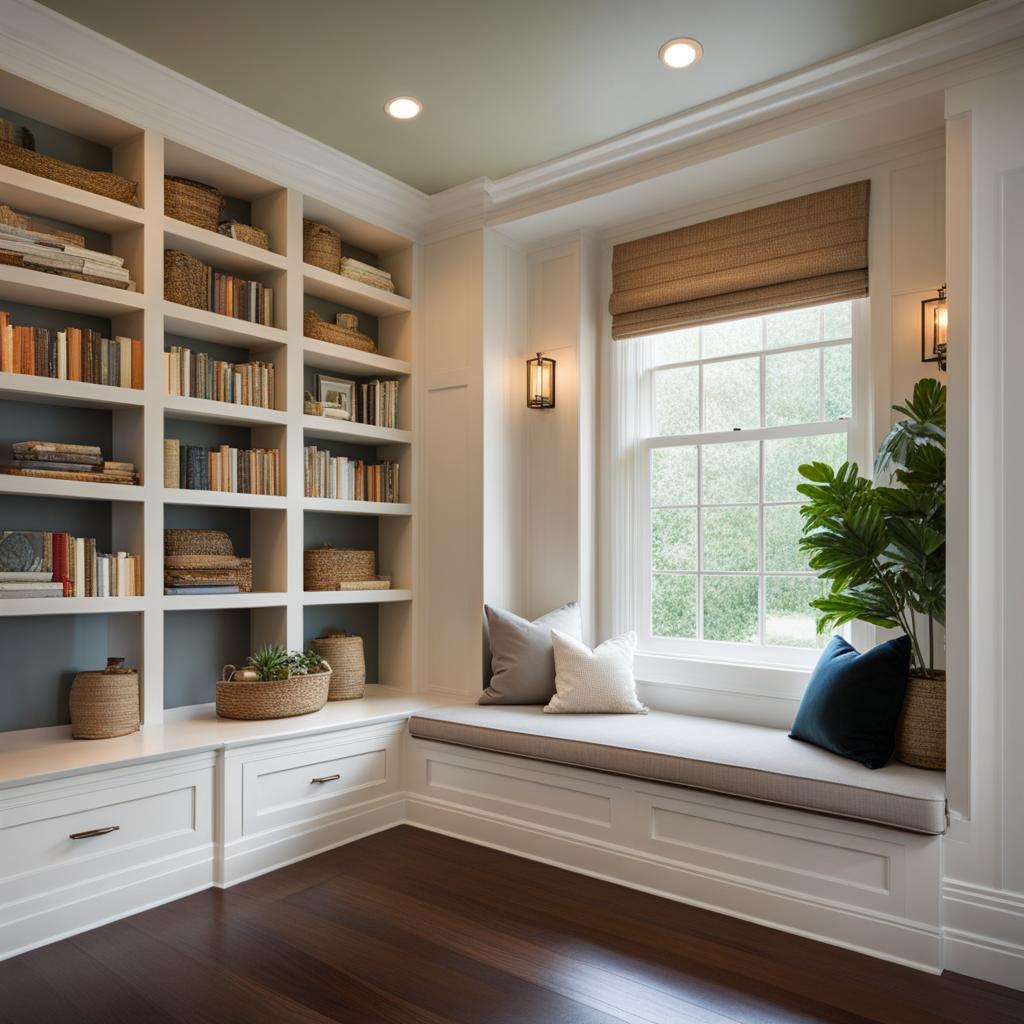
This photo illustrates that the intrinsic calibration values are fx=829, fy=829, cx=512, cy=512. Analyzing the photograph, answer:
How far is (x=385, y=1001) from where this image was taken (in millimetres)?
2281

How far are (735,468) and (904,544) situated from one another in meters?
1.12

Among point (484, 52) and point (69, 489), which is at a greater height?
point (484, 52)

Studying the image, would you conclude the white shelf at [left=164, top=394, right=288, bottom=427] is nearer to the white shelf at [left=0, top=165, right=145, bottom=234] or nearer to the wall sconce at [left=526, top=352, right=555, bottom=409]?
the white shelf at [left=0, top=165, right=145, bottom=234]

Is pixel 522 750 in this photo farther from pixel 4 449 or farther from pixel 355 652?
pixel 4 449

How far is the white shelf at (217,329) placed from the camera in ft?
11.0

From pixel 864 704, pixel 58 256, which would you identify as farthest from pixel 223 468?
pixel 864 704

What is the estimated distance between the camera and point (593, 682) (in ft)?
12.0

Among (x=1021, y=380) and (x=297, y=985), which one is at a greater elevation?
(x=1021, y=380)

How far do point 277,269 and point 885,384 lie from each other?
2.67 metres

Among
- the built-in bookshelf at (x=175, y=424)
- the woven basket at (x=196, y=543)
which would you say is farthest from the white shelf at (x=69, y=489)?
the woven basket at (x=196, y=543)

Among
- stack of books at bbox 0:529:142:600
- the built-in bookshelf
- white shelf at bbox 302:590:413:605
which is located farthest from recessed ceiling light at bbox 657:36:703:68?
stack of books at bbox 0:529:142:600

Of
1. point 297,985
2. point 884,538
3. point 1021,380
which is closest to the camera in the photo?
point 297,985

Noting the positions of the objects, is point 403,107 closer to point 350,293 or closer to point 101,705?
point 350,293

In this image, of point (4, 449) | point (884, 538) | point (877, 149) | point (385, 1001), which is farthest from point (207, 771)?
point (877, 149)
